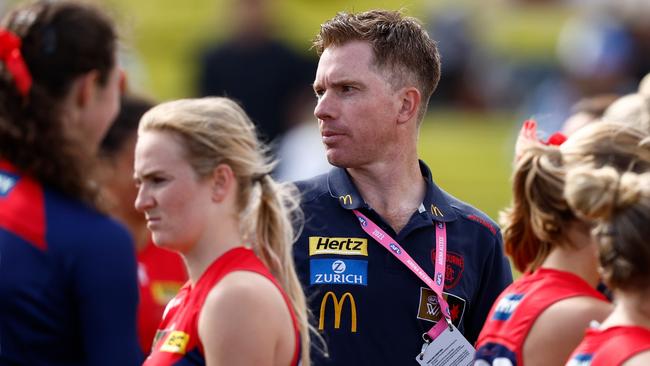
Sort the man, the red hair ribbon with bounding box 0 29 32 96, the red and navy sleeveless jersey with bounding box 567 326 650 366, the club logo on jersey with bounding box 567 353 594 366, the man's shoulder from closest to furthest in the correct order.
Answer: the red and navy sleeveless jersey with bounding box 567 326 650 366 < the club logo on jersey with bounding box 567 353 594 366 < the red hair ribbon with bounding box 0 29 32 96 < the man < the man's shoulder

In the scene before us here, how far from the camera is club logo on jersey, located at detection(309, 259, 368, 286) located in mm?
4305

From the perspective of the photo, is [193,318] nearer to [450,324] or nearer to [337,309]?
[337,309]

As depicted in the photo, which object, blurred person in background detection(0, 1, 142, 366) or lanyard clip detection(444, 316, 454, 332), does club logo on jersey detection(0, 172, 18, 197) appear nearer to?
blurred person in background detection(0, 1, 142, 366)

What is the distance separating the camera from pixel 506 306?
13.3 ft

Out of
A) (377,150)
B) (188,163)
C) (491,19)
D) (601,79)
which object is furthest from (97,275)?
(491,19)

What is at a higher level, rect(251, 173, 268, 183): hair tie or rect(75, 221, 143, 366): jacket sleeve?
rect(251, 173, 268, 183): hair tie

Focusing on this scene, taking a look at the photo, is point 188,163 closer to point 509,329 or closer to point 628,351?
point 509,329

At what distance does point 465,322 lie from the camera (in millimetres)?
4473

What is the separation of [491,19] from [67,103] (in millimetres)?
12441

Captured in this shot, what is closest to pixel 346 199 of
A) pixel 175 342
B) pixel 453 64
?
pixel 175 342

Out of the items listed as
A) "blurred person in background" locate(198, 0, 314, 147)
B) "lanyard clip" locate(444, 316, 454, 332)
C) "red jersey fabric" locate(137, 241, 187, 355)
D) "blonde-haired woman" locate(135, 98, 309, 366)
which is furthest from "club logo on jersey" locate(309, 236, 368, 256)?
"blurred person in background" locate(198, 0, 314, 147)

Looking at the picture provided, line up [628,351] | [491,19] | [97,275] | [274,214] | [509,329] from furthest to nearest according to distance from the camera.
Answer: [491,19] < [274,214] < [509,329] < [97,275] < [628,351]

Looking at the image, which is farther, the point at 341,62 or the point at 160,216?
the point at 341,62

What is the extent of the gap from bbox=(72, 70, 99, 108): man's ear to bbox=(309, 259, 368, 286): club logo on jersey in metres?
0.96
